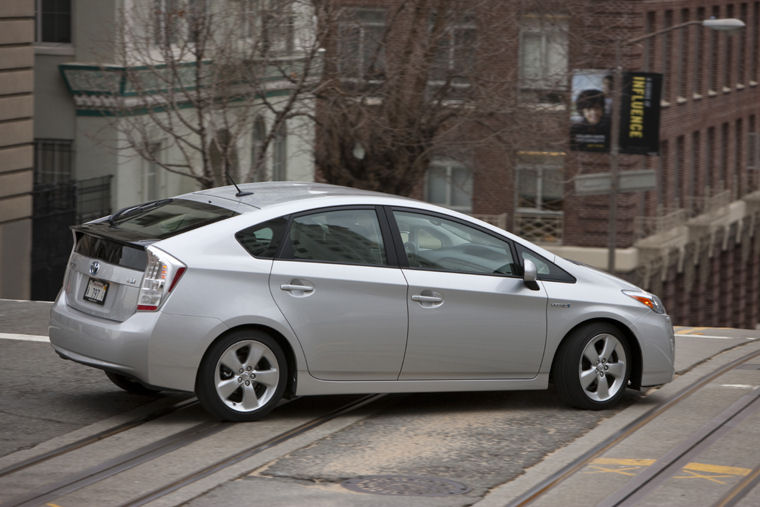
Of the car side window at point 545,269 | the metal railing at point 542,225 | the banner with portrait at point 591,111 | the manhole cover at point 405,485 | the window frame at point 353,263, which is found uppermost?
the banner with portrait at point 591,111

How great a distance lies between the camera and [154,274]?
24.9 ft

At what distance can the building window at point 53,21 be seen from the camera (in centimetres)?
2388

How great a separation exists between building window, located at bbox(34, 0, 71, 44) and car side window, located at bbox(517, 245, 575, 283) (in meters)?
17.1

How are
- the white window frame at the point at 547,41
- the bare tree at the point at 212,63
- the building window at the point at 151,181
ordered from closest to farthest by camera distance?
the bare tree at the point at 212,63, the building window at the point at 151,181, the white window frame at the point at 547,41

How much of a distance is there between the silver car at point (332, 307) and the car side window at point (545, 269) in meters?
0.01

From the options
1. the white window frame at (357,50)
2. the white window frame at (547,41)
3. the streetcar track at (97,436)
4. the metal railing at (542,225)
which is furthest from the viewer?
the metal railing at (542,225)

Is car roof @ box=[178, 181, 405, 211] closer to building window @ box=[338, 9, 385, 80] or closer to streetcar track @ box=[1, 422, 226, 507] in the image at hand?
streetcar track @ box=[1, 422, 226, 507]

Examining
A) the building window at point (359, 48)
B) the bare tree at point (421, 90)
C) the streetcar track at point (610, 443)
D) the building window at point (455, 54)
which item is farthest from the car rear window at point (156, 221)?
the building window at point (455, 54)

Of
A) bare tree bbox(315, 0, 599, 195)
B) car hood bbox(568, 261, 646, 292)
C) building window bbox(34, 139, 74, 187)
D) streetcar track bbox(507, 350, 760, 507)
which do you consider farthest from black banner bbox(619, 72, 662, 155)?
car hood bbox(568, 261, 646, 292)

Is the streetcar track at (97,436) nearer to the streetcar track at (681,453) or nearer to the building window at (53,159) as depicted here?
the streetcar track at (681,453)

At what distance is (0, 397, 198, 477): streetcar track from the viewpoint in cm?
696

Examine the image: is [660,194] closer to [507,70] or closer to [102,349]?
[507,70]

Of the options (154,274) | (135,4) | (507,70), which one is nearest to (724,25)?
(507,70)

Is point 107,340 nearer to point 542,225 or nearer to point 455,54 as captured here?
point 455,54
